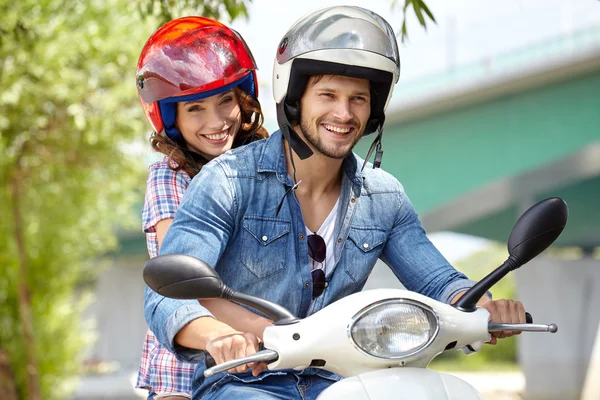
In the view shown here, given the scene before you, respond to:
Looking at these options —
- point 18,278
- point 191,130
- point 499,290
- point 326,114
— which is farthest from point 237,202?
point 499,290

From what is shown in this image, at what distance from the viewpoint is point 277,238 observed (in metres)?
2.92

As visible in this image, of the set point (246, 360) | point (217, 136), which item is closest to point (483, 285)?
point (246, 360)

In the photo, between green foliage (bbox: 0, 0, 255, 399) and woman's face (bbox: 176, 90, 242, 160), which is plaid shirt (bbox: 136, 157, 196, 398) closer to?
woman's face (bbox: 176, 90, 242, 160)

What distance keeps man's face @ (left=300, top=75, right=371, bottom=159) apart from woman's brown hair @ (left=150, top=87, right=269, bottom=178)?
0.94 m

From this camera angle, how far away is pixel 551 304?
67.7 feet

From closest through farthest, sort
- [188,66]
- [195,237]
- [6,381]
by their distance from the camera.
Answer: [195,237] → [188,66] → [6,381]

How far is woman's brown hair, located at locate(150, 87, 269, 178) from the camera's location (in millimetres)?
3820

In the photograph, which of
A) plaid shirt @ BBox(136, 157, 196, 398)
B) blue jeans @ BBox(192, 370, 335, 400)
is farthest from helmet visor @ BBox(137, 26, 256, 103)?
blue jeans @ BBox(192, 370, 335, 400)

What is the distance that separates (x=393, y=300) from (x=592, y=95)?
15.7 meters

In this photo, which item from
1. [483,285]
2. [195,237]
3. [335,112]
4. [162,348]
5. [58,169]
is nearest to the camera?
[483,285]

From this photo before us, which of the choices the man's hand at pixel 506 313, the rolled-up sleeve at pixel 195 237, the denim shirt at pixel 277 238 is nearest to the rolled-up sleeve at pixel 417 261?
the denim shirt at pixel 277 238

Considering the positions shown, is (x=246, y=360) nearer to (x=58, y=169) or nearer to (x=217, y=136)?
(x=217, y=136)

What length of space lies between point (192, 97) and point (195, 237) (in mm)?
1286

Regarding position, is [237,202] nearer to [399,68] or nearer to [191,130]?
[399,68]
